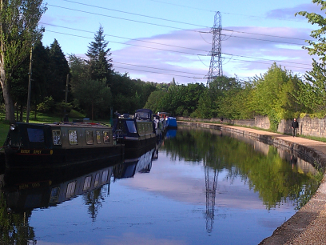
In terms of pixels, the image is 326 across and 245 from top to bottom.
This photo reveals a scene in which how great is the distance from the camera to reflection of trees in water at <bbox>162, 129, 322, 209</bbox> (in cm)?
1288

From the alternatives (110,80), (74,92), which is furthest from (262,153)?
(110,80)

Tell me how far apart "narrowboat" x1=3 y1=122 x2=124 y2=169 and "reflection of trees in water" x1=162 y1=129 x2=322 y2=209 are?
18.5ft

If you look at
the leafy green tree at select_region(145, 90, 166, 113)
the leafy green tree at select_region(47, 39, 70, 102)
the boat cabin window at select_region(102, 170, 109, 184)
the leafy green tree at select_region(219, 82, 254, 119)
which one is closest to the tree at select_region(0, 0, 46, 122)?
the boat cabin window at select_region(102, 170, 109, 184)

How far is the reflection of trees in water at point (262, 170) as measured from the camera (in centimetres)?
1288

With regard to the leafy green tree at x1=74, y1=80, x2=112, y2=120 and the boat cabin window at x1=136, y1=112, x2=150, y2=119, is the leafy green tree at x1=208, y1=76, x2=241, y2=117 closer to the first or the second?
the leafy green tree at x1=74, y1=80, x2=112, y2=120

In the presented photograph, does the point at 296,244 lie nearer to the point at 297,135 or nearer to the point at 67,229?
the point at 67,229

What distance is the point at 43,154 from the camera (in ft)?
48.8

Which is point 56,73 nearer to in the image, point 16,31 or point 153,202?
point 16,31

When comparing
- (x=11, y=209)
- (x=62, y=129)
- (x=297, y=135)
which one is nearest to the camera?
(x=11, y=209)

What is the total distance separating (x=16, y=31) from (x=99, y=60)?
1743 inches

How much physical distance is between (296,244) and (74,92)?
52649 mm

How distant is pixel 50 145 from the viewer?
1523 centimetres

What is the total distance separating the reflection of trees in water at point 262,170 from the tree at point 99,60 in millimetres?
41933

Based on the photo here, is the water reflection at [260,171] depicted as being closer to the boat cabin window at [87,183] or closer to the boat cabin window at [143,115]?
the boat cabin window at [87,183]
